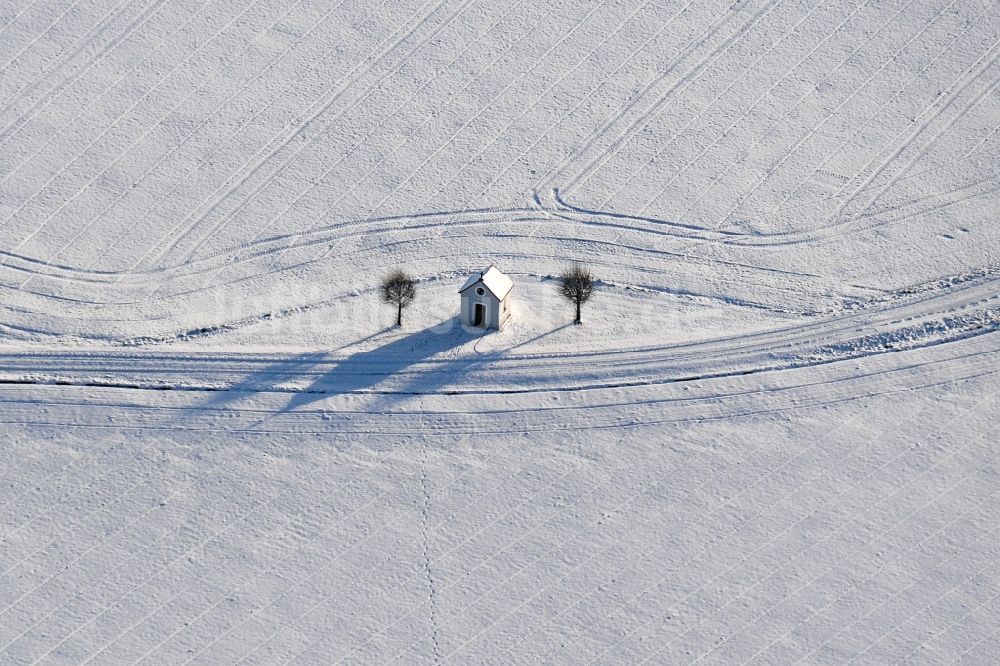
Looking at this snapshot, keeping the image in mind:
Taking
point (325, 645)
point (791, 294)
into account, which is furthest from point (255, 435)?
point (791, 294)

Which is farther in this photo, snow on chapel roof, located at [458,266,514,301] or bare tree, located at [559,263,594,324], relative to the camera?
bare tree, located at [559,263,594,324]

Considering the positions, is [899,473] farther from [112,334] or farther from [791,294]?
[112,334]

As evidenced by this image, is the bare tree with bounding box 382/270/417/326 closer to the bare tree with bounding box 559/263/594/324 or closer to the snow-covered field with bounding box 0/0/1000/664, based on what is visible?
the snow-covered field with bounding box 0/0/1000/664

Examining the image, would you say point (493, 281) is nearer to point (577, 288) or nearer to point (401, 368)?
point (577, 288)

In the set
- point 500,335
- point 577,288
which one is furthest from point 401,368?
point 577,288

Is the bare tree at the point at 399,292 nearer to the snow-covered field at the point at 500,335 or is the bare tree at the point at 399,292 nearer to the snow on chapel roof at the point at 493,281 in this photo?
the snow-covered field at the point at 500,335

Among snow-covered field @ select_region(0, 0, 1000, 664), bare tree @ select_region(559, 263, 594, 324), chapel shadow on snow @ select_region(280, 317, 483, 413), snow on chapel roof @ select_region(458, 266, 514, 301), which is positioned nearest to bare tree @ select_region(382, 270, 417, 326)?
snow-covered field @ select_region(0, 0, 1000, 664)

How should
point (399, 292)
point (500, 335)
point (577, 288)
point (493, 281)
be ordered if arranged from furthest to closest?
point (500, 335) < point (399, 292) < point (577, 288) < point (493, 281)
